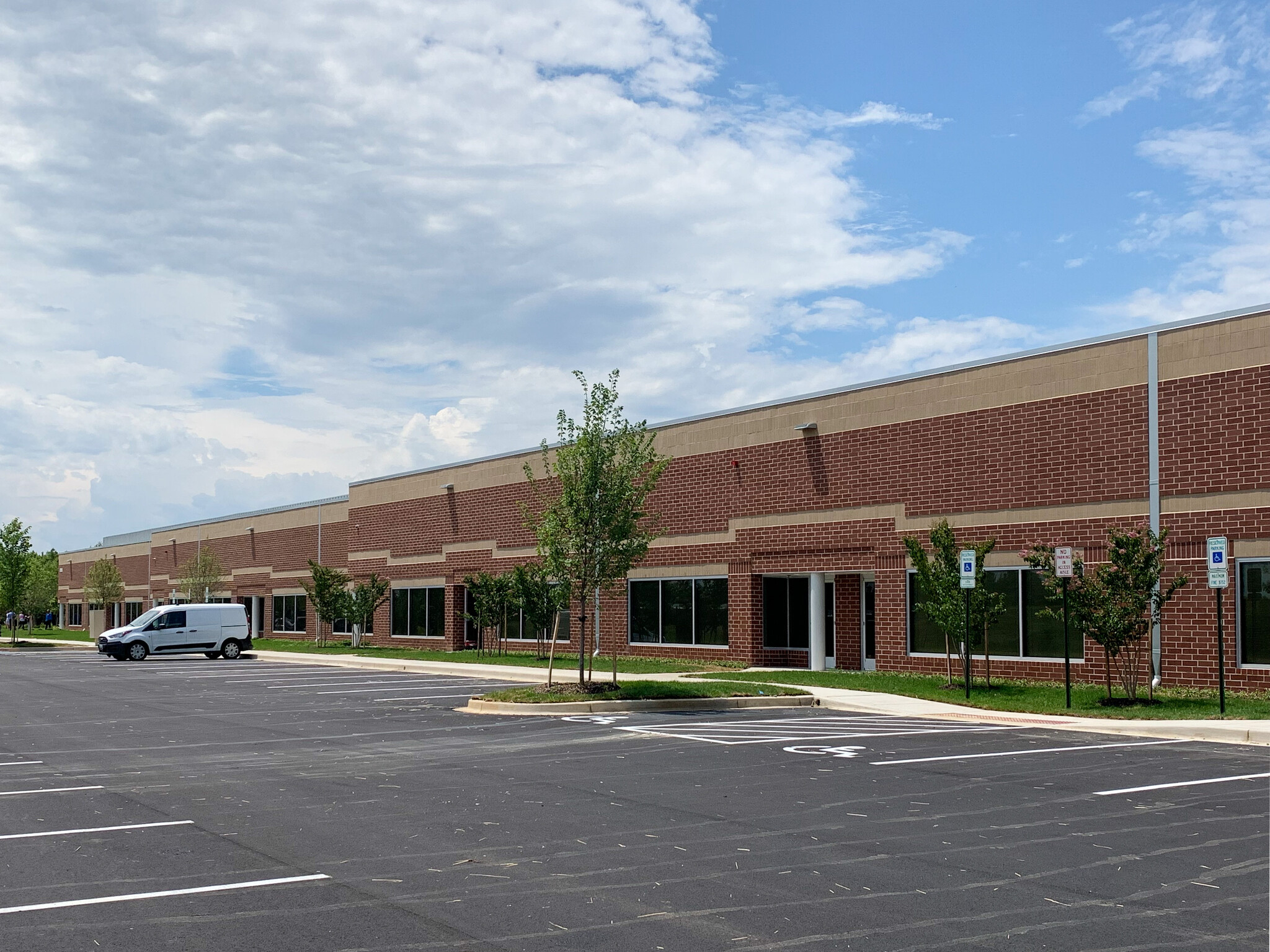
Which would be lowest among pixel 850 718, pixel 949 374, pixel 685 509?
pixel 850 718

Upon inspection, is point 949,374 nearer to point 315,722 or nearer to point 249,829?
point 315,722

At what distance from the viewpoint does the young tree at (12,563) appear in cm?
6569

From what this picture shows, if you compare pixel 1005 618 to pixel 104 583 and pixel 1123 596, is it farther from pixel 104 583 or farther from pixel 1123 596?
pixel 104 583

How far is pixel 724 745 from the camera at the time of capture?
53.3 ft

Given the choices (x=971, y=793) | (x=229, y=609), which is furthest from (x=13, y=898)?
(x=229, y=609)

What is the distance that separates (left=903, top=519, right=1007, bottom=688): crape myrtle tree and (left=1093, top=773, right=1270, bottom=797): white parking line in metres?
10.1

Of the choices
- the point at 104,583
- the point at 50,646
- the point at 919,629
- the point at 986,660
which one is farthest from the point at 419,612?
the point at 104,583

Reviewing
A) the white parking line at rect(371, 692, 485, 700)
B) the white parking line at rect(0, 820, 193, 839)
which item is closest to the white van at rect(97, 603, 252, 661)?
the white parking line at rect(371, 692, 485, 700)

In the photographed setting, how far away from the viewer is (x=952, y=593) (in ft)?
79.2

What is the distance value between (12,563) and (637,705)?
55.3 m

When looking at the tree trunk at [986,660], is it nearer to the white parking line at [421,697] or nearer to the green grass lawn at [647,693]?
the green grass lawn at [647,693]

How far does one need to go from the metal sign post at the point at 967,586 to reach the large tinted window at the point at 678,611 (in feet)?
35.2

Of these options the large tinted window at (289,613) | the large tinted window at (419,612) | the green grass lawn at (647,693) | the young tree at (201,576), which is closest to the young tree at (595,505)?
the green grass lawn at (647,693)

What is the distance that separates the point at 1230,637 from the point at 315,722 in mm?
16171
